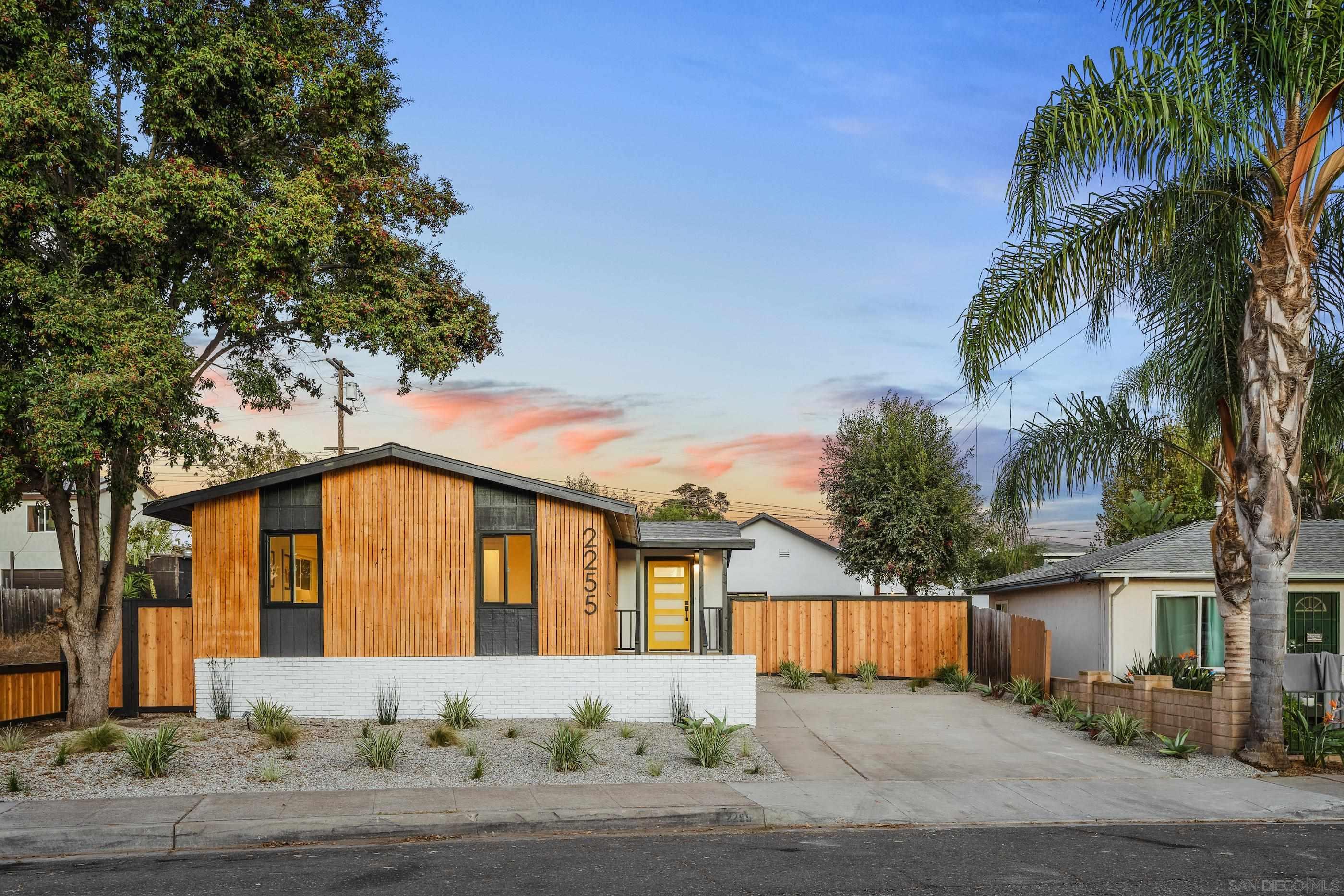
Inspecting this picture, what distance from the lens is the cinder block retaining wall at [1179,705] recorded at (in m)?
13.4

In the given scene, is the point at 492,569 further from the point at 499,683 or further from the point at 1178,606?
the point at 1178,606

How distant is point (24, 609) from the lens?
28078 millimetres

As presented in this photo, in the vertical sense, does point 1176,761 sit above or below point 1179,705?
below

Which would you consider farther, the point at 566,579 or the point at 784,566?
the point at 784,566

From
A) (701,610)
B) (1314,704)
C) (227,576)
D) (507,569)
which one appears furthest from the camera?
(701,610)

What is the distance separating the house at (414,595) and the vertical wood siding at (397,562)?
2 cm

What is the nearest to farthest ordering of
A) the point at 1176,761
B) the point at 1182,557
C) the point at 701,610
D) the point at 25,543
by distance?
the point at 1176,761, the point at 701,610, the point at 1182,557, the point at 25,543

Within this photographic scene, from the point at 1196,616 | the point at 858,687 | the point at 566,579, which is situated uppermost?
the point at 566,579

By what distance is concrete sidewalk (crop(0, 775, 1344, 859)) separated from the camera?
9508 millimetres

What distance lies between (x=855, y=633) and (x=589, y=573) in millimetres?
9138

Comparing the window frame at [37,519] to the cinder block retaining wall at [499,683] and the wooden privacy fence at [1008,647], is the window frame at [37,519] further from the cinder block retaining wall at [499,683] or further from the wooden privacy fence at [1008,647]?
the wooden privacy fence at [1008,647]

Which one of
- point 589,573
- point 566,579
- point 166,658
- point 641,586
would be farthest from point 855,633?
point 166,658

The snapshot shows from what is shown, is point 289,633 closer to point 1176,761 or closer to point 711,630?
point 711,630

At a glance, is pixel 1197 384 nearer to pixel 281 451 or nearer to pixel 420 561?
pixel 420 561
